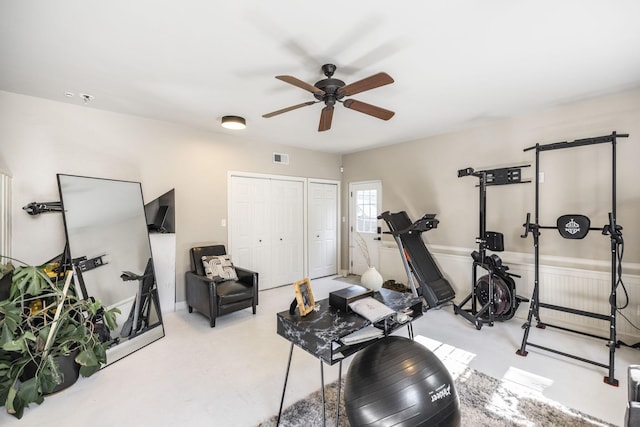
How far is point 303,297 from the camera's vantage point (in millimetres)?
1979

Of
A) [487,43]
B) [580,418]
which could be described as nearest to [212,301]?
[580,418]

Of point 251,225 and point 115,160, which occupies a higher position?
point 115,160

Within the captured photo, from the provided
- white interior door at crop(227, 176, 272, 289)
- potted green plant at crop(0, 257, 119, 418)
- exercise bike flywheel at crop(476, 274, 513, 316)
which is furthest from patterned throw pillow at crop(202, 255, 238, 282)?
exercise bike flywheel at crop(476, 274, 513, 316)

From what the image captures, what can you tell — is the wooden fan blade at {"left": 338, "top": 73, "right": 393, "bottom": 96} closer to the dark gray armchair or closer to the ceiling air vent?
the dark gray armchair

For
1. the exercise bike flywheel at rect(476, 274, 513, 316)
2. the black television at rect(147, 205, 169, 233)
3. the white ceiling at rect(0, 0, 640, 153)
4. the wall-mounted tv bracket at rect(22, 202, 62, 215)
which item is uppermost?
the white ceiling at rect(0, 0, 640, 153)

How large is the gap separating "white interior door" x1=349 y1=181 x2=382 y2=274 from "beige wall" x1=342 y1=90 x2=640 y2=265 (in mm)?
412

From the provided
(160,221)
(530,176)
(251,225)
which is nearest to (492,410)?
(530,176)

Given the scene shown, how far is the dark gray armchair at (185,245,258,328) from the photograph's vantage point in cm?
354

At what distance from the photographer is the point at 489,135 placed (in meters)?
4.02

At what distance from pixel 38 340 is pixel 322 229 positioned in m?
4.39

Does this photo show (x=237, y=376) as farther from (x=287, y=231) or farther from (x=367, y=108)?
(x=287, y=231)

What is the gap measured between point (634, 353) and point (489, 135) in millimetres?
2811

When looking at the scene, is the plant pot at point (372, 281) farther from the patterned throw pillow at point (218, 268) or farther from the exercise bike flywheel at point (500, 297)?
the patterned throw pillow at point (218, 268)

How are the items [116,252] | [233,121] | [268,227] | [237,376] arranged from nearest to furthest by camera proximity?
[237,376], [116,252], [233,121], [268,227]
